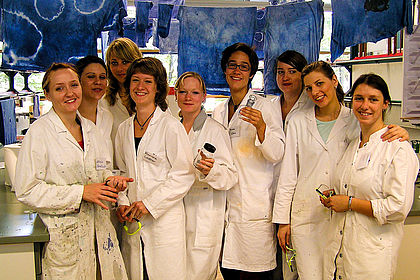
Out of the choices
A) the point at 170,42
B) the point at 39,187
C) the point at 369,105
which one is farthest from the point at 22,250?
the point at 170,42

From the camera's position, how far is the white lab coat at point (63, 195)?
1894 millimetres

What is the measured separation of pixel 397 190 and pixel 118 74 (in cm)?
176

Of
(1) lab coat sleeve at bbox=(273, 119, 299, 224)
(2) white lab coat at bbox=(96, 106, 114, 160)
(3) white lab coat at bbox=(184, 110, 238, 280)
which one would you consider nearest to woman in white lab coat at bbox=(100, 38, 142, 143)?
(2) white lab coat at bbox=(96, 106, 114, 160)

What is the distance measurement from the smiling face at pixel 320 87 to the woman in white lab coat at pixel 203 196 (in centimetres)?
53

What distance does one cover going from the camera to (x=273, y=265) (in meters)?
2.34

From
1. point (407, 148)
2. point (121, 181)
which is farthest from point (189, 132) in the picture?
point (407, 148)

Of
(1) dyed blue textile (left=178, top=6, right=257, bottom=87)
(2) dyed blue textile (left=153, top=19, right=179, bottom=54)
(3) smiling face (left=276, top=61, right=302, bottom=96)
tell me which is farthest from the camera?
(2) dyed blue textile (left=153, top=19, right=179, bottom=54)

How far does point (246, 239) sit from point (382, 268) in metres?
0.72

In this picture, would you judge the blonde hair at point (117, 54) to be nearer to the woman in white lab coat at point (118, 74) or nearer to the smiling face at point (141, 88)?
the woman in white lab coat at point (118, 74)

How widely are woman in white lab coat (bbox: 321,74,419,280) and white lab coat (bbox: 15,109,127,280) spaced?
1.17m

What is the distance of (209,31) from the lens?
9.59ft

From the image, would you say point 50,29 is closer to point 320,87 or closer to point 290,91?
point 290,91

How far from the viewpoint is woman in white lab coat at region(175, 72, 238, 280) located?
226cm

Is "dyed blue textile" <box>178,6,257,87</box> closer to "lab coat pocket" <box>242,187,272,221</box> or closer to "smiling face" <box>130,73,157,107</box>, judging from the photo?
"smiling face" <box>130,73,157,107</box>
